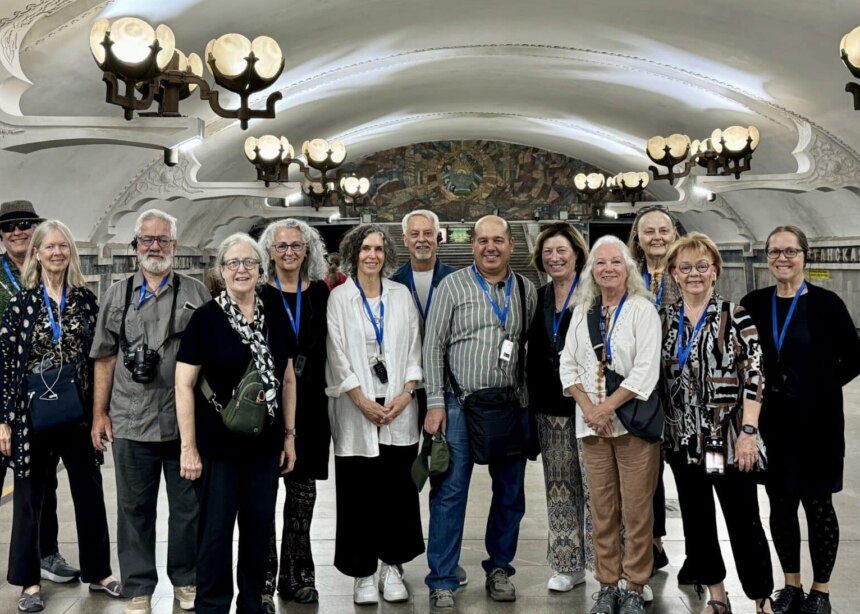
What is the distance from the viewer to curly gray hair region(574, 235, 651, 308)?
4238 mm

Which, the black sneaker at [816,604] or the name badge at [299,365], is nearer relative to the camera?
the black sneaker at [816,604]

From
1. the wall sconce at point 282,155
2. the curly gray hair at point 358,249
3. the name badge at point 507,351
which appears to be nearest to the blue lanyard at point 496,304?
the name badge at point 507,351

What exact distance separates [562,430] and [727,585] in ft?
4.23

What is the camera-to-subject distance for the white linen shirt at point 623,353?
13.3 feet

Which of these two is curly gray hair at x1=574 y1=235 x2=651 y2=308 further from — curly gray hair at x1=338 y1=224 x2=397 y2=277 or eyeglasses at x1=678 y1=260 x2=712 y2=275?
curly gray hair at x1=338 y1=224 x2=397 y2=277

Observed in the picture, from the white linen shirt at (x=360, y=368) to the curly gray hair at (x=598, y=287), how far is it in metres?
0.93

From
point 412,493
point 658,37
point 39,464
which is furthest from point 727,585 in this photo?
point 658,37

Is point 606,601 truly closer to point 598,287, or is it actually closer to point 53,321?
point 598,287

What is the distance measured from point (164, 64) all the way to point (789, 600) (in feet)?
17.7

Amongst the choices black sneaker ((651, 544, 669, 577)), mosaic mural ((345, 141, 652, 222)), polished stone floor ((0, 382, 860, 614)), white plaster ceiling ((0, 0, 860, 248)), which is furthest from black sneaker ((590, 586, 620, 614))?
mosaic mural ((345, 141, 652, 222))

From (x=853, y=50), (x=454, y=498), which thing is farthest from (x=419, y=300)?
(x=853, y=50)

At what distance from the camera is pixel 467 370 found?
4586 millimetres

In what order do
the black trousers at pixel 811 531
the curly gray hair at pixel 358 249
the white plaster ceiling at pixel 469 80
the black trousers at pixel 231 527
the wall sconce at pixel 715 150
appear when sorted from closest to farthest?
1. the black trousers at pixel 231 527
2. the black trousers at pixel 811 531
3. the curly gray hair at pixel 358 249
4. the white plaster ceiling at pixel 469 80
5. the wall sconce at pixel 715 150

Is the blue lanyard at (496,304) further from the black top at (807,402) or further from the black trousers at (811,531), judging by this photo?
the black trousers at (811,531)
